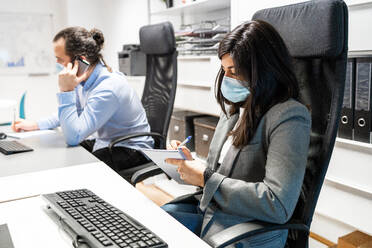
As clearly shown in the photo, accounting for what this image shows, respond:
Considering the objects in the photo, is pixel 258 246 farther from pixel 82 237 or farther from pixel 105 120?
pixel 105 120

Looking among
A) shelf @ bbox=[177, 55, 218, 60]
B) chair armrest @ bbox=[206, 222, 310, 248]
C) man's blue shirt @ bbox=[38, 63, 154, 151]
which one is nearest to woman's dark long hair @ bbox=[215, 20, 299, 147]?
chair armrest @ bbox=[206, 222, 310, 248]

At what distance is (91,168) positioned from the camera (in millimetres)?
1461

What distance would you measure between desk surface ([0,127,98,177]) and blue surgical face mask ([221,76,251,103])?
66 cm

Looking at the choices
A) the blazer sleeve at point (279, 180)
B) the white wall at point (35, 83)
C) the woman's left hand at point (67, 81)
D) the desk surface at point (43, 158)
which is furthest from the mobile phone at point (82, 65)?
the white wall at point (35, 83)

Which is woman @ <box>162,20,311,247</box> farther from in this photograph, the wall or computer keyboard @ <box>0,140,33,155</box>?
the wall

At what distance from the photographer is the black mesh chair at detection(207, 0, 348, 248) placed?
109 cm

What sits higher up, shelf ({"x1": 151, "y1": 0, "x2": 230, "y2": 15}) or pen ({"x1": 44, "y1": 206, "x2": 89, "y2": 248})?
shelf ({"x1": 151, "y1": 0, "x2": 230, "y2": 15})

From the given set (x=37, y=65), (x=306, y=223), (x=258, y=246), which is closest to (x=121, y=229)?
(x=258, y=246)

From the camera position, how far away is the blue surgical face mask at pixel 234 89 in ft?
3.87

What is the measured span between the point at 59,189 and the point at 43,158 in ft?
1.38

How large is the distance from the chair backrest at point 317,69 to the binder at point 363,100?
0.51 m

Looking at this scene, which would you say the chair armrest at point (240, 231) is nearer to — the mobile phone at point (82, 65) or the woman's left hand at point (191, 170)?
the woman's left hand at point (191, 170)

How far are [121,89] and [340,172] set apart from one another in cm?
118

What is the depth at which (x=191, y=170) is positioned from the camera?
113 cm
